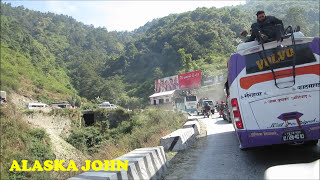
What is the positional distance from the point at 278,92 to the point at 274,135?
887 mm

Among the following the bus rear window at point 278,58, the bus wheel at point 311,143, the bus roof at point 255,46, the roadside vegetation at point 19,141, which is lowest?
the roadside vegetation at point 19,141

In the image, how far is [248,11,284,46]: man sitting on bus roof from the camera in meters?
5.38

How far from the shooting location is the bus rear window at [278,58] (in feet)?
17.1

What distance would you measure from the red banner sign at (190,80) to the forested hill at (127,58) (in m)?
8.83

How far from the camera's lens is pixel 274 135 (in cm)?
526

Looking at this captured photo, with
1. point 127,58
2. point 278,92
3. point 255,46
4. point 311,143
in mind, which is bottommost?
point 311,143

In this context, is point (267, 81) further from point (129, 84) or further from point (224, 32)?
point (129, 84)

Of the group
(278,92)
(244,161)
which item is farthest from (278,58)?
(244,161)

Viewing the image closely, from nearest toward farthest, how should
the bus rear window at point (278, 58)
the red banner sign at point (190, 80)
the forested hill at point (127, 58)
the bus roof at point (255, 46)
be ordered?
the bus rear window at point (278, 58) < the bus roof at point (255, 46) < the red banner sign at point (190, 80) < the forested hill at point (127, 58)

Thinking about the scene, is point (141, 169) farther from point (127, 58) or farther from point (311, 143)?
point (127, 58)

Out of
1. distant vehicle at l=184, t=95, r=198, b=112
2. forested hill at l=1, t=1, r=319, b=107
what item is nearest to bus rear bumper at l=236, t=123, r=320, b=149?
distant vehicle at l=184, t=95, r=198, b=112

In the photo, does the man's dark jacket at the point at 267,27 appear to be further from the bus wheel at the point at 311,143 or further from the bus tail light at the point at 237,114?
the bus wheel at the point at 311,143

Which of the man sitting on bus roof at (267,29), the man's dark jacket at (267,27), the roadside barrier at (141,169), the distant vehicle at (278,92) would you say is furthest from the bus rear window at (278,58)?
the roadside barrier at (141,169)

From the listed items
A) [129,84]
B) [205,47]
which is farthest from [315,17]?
[129,84]
